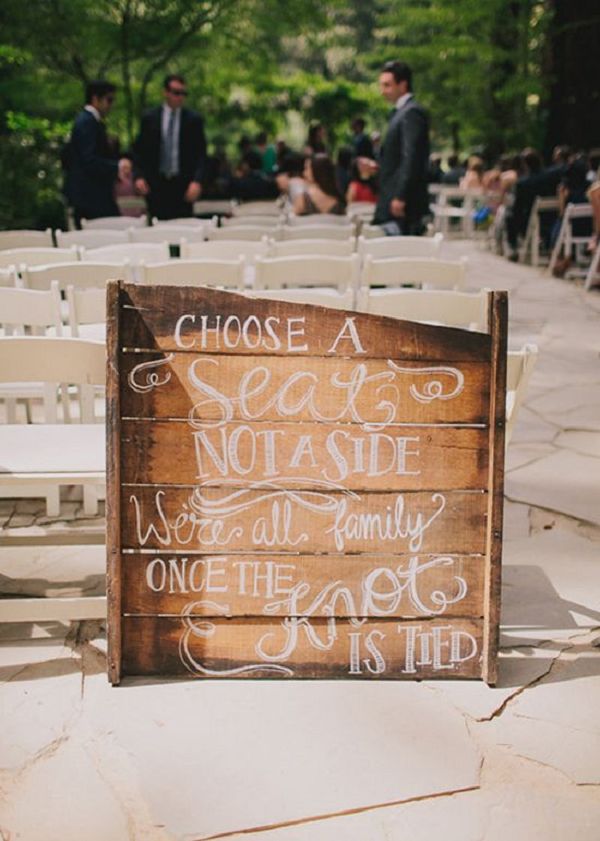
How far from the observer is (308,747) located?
2904 millimetres

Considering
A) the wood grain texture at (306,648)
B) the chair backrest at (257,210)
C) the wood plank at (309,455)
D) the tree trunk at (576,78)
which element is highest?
the tree trunk at (576,78)

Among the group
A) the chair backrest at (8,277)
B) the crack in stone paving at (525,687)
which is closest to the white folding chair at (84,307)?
the chair backrest at (8,277)

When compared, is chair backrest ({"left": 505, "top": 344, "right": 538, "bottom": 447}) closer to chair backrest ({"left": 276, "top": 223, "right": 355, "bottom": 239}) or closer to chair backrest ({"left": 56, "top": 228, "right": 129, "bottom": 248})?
chair backrest ({"left": 56, "top": 228, "right": 129, "bottom": 248})

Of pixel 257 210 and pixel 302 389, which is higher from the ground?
pixel 257 210

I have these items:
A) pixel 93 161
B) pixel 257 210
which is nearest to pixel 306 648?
pixel 93 161

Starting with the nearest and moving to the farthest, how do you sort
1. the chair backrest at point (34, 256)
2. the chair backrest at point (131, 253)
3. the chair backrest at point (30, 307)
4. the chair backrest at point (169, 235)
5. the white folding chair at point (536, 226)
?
the chair backrest at point (30, 307) → the chair backrest at point (34, 256) → the chair backrest at point (131, 253) → the chair backrest at point (169, 235) → the white folding chair at point (536, 226)

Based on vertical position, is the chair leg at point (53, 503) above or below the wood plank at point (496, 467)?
below

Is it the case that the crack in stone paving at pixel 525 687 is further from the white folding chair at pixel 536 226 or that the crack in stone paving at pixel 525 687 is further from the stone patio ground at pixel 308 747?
the white folding chair at pixel 536 226

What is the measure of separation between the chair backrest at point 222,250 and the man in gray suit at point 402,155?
91.1 inches

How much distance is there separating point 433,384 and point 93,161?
22.7ft

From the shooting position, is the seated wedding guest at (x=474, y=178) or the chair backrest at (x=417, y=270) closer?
the chair backrest at (x=417, y=270)

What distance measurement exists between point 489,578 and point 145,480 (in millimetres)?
1013

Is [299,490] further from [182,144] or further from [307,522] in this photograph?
[182,144]

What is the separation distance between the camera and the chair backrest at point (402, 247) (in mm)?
6859
